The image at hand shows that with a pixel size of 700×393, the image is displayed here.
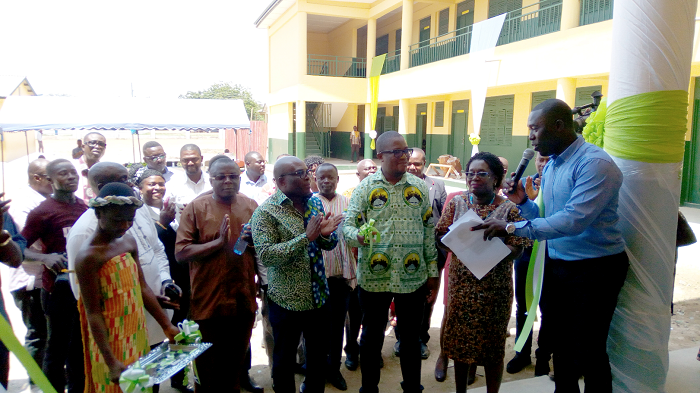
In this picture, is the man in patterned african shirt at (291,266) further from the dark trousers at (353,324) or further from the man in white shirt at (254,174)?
the man in white shirt at (254,174)

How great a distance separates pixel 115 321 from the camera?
2215 mm

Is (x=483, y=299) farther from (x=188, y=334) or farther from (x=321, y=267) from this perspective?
(x=188, y=334)

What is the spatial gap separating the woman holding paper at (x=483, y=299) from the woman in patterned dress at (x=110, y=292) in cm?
188

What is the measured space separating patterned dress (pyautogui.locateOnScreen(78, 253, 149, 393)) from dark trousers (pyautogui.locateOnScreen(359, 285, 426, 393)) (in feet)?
4.64

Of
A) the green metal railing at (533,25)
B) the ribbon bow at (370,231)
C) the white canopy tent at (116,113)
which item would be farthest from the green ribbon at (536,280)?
the green metal railing at (533,25)

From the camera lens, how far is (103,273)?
2.17 meters

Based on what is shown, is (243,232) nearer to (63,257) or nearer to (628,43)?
(63,257)

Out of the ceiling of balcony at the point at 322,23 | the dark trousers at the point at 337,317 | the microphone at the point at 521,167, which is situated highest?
the ceiling of balcony at the point at 322,23

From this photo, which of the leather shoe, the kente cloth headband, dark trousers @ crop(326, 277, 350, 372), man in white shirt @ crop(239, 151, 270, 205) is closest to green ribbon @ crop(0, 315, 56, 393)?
the kente cloth headband

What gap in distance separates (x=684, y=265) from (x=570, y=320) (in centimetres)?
545

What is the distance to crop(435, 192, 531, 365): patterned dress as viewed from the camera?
2842 mm

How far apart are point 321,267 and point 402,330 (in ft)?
2.30

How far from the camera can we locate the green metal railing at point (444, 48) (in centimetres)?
1478

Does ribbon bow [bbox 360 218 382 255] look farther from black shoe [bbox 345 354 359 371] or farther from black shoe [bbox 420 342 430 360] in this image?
black shoe [bbox 420 342 430 360]
